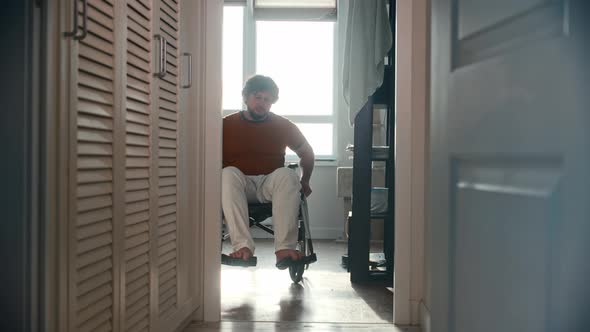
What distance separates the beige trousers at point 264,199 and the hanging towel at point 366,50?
1.56 ft

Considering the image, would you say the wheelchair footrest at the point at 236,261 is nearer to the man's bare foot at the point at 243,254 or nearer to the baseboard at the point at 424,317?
the man's bare foot at the point at 243,254

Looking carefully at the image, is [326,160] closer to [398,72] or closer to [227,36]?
[227,36]

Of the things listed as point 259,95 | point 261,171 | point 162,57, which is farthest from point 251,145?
point 162,57

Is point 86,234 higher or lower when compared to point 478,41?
lower

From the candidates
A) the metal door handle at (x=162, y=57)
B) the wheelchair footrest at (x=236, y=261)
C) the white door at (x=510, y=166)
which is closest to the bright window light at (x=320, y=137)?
the wheelchair footrest at (x=236, y=261)

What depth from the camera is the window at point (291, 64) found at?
568 cm

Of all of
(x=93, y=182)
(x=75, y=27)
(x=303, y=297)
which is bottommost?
(x=303, y=297)

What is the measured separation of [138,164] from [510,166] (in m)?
1.14

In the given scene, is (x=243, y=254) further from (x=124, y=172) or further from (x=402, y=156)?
(x=124, y=172)

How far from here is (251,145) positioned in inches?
135

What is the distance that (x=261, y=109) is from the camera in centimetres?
344

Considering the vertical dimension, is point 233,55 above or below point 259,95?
above

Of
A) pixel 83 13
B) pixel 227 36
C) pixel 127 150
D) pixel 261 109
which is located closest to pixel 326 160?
pixel 227 36

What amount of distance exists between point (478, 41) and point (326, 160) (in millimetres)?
4473
